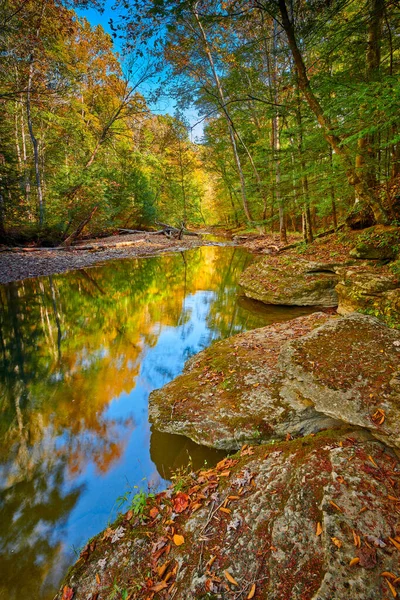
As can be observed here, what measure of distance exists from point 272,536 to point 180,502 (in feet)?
3.06

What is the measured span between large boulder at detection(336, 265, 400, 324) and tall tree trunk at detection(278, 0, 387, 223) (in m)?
2.11

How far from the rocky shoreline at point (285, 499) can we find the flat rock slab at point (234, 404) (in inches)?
0.7

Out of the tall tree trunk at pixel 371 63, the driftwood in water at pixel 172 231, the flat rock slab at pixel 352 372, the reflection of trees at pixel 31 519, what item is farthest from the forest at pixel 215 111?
the reflection of trees at pixel 31 519

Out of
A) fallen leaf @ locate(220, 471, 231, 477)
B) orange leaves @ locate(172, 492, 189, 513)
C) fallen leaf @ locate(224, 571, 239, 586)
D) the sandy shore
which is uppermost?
the sandy shore

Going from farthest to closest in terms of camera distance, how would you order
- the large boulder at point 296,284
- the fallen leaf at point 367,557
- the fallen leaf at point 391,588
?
the large boulder at point 296,284
the fallen leaf at point 367,557
the fallen leaf at point 391,588

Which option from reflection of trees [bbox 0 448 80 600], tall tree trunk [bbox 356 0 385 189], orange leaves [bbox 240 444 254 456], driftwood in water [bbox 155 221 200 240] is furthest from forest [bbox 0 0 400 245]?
reflection of trees [bbox 0 448 80 600]

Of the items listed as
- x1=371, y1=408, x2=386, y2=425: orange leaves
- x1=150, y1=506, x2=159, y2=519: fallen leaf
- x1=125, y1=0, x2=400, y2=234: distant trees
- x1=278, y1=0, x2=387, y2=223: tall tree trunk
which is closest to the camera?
x1=371, y1=408, x2=386, y2=425: orange leaves

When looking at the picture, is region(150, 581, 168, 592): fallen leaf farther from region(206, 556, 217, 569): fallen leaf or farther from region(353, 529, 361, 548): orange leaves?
region(353, 529, 361, 548): orange leaves

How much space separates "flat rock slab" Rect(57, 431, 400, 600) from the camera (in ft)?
5.31

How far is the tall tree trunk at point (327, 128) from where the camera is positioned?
6402 millimetres

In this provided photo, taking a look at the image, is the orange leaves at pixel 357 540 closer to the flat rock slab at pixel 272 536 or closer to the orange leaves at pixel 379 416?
the flat rock slab at pixel 272 536

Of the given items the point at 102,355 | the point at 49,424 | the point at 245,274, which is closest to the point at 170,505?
the point at 49,424

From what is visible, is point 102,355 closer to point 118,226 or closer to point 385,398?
point 385,398

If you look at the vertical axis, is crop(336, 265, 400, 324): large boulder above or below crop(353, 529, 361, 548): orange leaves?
above
